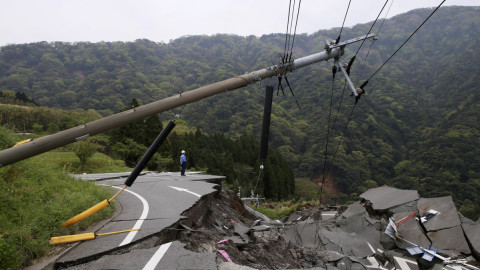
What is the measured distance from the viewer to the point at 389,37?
157 meters

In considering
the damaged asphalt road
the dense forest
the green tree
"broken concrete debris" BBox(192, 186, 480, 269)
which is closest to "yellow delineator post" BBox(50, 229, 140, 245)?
the damaged asphalt road

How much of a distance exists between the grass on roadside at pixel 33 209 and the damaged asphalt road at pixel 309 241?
1.87 feet

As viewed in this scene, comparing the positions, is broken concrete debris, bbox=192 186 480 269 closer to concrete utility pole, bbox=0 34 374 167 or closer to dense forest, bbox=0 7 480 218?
concrete utility pole, bbox=0 34 374 167

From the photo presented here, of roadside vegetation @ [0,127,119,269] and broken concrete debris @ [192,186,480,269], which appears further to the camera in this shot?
broken concrete debris @ [192,186,480,269]

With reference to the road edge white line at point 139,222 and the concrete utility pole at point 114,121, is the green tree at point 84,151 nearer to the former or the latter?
the road edge white line at point 139,222

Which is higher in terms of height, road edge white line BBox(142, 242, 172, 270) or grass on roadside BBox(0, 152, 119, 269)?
grass on roadside BBox(0, 152, 119, 269)

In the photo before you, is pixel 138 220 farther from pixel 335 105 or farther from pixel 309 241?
pixel 335 105

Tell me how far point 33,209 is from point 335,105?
266 ft

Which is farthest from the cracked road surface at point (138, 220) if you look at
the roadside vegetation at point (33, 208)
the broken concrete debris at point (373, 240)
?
the broken concrete debris at point (373, 240)

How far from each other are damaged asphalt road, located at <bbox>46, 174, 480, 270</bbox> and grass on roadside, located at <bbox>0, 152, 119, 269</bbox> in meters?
0.57

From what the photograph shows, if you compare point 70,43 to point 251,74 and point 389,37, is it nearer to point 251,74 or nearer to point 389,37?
point 251,74

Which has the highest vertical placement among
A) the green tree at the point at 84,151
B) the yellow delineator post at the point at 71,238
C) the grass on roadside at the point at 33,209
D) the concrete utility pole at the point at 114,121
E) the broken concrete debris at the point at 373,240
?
the concrete utility pole at the point at 114,121

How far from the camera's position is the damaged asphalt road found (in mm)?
4395

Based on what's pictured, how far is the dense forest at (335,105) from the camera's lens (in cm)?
5366
